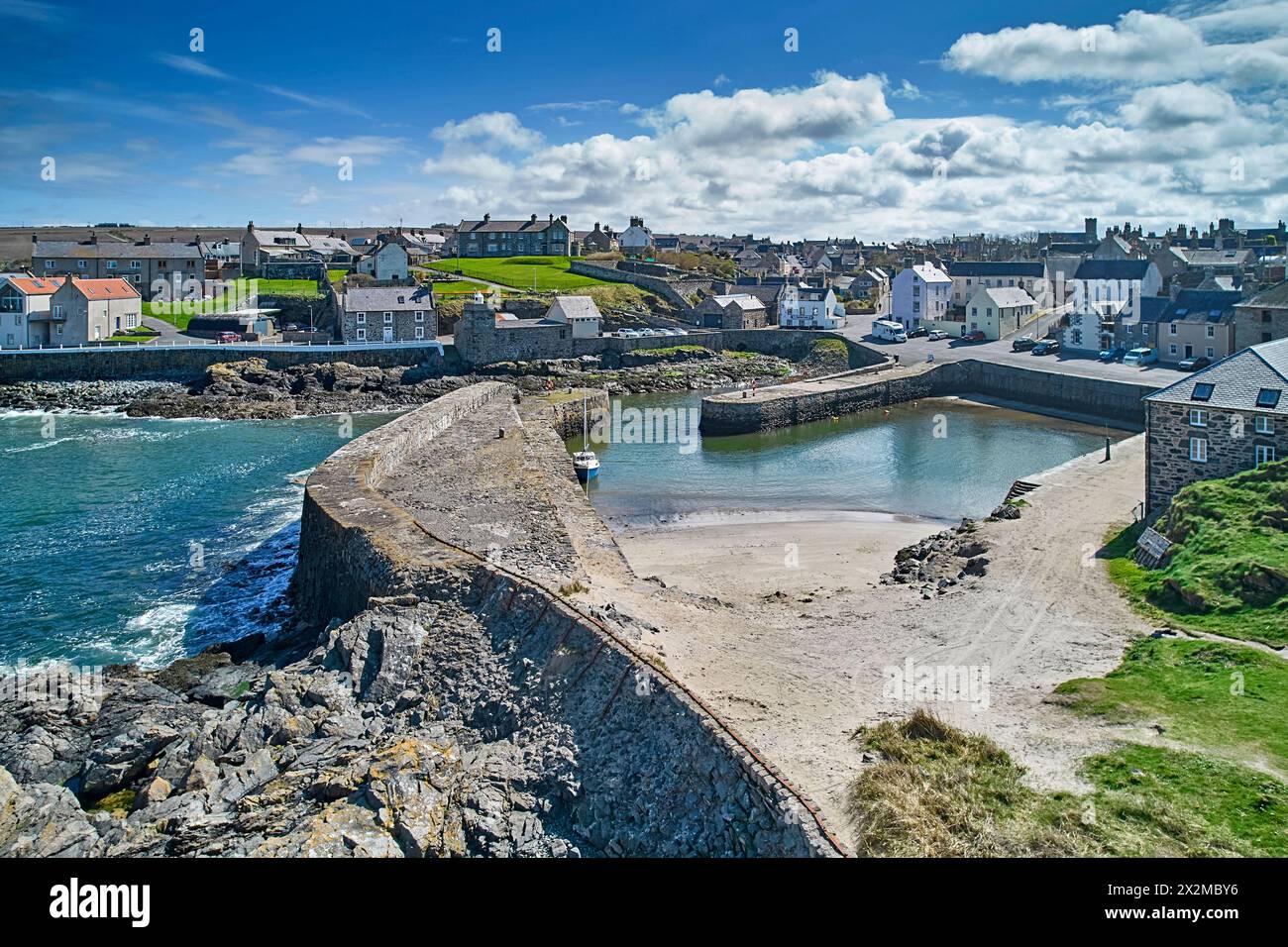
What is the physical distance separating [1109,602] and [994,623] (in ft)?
7.57

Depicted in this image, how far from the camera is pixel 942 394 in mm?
51938

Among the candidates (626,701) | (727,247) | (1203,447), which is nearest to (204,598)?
(626,701)

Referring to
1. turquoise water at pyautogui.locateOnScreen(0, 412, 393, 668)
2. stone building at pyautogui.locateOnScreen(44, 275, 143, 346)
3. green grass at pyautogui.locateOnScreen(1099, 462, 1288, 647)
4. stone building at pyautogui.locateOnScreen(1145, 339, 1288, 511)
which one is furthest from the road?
stone building at pyautogui.locateOnScreen(44, 275, 143, 346)

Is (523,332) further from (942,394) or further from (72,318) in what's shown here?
(72,318)

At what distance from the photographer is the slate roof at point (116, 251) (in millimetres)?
75500

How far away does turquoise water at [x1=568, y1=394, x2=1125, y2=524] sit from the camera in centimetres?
3031

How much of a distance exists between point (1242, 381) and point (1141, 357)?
103 feet

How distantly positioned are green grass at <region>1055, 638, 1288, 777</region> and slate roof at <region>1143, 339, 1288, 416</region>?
8246 mm

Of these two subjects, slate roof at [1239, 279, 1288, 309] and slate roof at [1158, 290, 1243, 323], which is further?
slate roof at [1158, 290, 1243, 323]

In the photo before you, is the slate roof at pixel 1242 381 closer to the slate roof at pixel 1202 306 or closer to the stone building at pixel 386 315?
the slate roof at pixel 1202 306

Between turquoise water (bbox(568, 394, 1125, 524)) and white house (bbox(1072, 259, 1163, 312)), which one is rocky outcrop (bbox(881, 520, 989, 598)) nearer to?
turquoise water (bbox(568, 394, 1125, 524))
